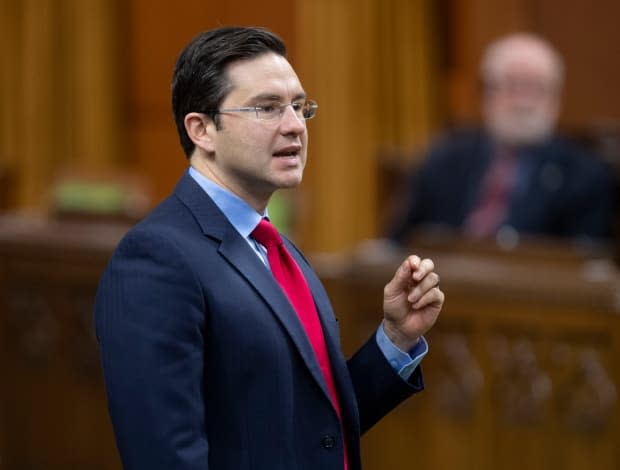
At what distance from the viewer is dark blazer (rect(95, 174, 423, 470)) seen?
1.86 m

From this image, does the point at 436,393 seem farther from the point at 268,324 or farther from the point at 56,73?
the point at 56,73

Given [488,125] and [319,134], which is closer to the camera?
[488,125]

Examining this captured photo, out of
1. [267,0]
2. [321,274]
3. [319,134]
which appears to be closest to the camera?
[321,274]

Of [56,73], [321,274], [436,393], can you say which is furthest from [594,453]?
[56,73]

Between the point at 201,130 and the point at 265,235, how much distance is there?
185 millimetres

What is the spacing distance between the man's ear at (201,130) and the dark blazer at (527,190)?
9.03 feet

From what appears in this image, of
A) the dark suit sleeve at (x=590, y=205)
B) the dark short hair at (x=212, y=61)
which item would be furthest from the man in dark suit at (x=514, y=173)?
the dark short hair at (x=212, y=61)

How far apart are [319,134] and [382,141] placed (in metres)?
0.29

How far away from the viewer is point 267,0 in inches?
253

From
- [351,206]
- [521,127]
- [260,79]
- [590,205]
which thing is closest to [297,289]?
[260,79]

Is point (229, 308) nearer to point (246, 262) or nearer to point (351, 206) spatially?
point (246, 262)

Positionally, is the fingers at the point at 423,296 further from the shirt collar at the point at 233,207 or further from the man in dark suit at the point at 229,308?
the shirt collar at the point at 233,207

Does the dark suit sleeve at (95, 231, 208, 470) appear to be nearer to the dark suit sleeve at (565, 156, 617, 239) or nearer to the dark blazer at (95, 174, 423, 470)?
the dark blazer at (95, 174, 423, 470)

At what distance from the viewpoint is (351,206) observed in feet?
19.9
